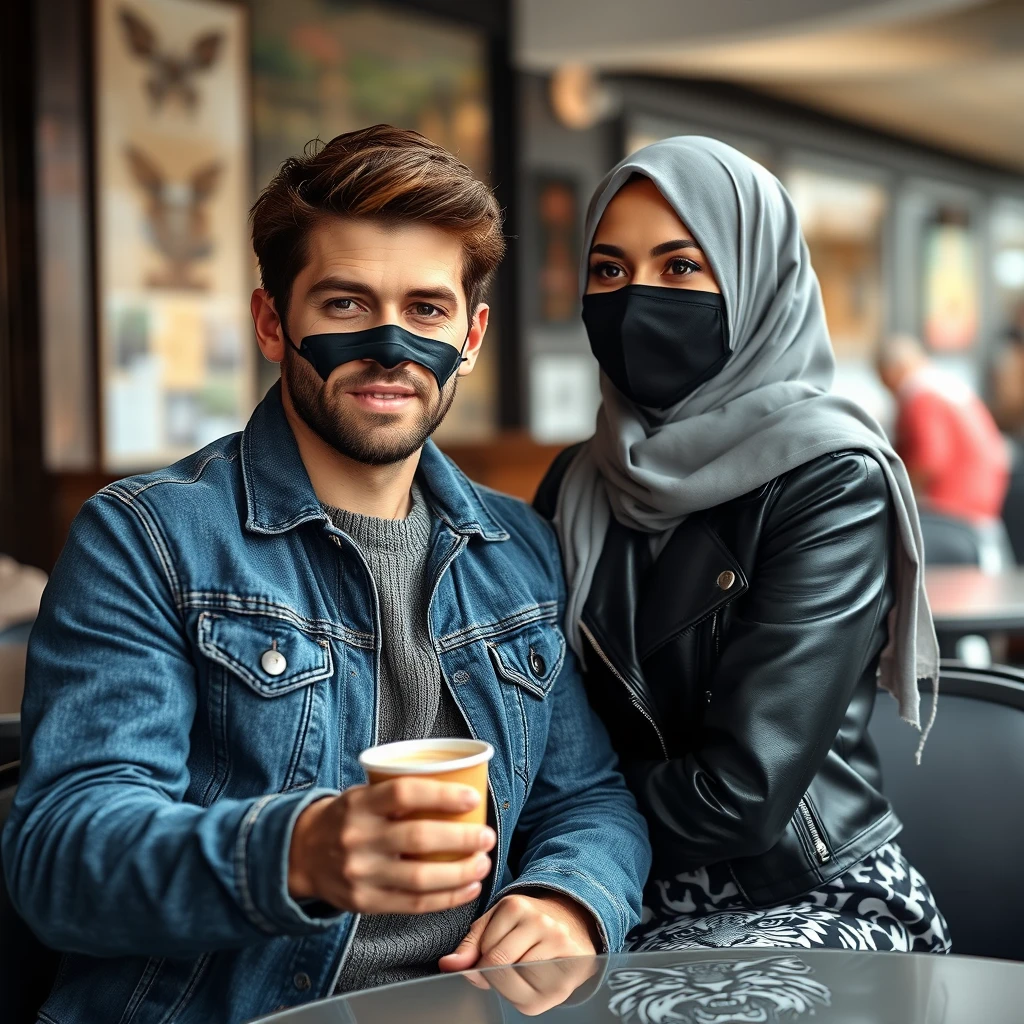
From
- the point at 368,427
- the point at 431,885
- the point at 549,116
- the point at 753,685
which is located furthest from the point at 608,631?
the point at 549,116

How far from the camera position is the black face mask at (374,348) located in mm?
1488

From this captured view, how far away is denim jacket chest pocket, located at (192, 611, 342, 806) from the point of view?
1.36 metres

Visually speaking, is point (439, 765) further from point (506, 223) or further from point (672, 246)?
point (506, 223)

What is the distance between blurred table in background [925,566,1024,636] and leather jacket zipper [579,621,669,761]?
4.30 feet

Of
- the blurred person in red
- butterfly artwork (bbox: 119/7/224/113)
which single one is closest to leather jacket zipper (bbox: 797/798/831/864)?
butterfly artwork (bbox: 119/7/224/113)

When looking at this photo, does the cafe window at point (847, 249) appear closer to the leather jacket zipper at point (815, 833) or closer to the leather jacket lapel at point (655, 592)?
the leather jacket lapel at point (655, 592)

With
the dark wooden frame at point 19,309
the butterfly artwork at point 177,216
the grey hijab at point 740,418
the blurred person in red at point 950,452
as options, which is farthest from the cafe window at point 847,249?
the grey hijab at point 740,418

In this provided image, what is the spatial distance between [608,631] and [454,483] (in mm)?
274

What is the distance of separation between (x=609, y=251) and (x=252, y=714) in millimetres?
816

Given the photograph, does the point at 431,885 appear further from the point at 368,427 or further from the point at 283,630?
the point at 368,427

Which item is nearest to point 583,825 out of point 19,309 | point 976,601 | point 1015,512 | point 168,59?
point 976,601

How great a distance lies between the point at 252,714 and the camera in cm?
137

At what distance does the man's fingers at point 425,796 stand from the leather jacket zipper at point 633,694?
66cm

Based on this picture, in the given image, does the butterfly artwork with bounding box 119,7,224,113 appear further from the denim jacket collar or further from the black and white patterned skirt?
the black and white patterned skirt
